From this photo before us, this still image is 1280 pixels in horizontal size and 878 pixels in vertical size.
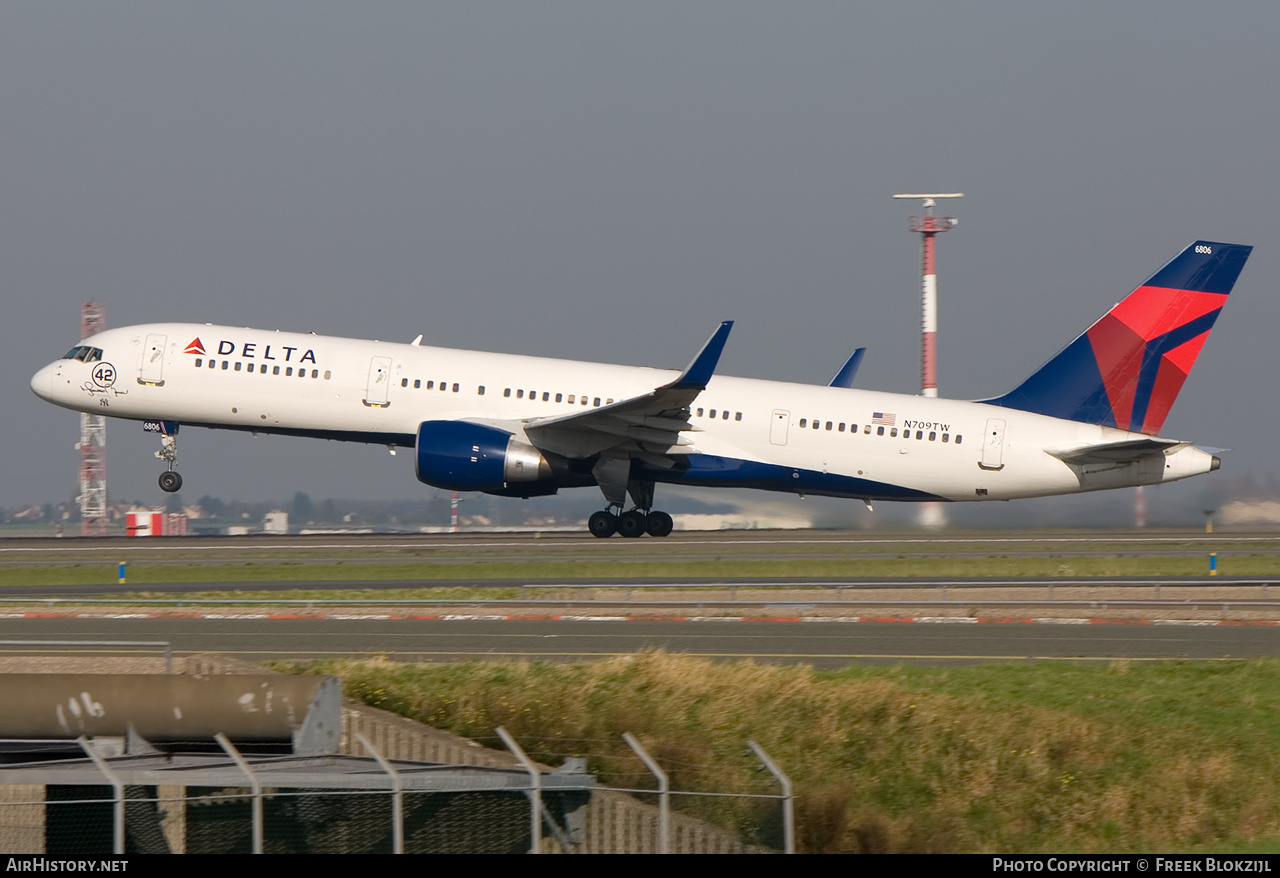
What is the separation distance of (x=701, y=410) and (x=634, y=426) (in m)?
2.63

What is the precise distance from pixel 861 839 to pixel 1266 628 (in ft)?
38.8

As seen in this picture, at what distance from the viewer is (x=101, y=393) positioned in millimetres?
42375

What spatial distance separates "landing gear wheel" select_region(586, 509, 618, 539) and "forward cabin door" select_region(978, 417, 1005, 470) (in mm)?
11449

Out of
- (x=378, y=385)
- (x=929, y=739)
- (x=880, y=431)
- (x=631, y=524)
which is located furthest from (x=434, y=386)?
(x=929, y=739)

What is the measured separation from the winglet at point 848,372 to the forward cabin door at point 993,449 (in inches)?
248

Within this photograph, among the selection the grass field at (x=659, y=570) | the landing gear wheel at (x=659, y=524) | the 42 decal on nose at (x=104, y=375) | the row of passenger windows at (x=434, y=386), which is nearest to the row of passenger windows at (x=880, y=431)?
the grass field at (x=659, y=570)

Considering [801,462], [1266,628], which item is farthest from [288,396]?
[1266,628]

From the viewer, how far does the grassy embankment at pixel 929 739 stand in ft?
57.8

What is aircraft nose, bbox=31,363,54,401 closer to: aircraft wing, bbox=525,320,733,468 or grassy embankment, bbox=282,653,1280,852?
aircraft wing, bbox=525,320,733,468

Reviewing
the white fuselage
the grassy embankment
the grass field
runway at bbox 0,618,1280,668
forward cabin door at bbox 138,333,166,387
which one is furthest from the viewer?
forward cabin door at bbox 138,333,166,387

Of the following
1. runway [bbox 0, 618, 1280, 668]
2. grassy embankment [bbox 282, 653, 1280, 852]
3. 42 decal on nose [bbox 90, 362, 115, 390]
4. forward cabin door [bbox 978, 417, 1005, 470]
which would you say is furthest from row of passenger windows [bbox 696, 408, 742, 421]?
grassy embankment [bbox 282, 653, 1280, 852]

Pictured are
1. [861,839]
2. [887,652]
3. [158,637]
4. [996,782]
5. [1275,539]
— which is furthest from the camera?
[1275,539]

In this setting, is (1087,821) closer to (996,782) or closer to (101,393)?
(996,782)

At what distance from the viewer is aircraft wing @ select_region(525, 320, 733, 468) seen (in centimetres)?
3919
